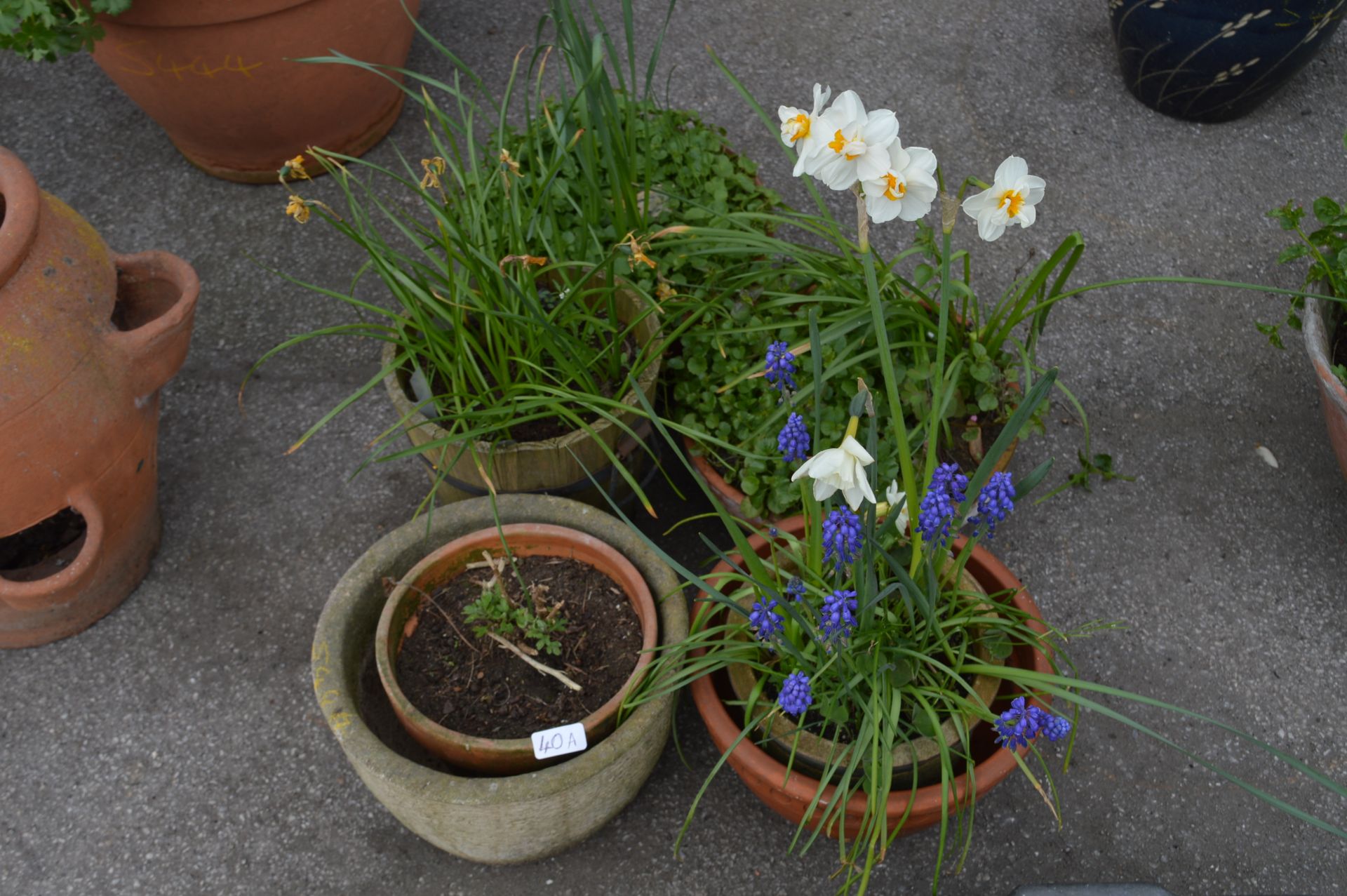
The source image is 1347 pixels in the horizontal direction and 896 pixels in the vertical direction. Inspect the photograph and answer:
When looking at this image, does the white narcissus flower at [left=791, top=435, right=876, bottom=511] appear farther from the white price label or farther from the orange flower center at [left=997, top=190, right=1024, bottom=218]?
the white price label

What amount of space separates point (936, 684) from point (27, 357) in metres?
1.58

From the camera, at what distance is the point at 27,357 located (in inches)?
69.1

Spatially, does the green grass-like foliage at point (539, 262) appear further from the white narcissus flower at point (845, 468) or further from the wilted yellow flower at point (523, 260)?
the white narcissus flower at point (845, 468)

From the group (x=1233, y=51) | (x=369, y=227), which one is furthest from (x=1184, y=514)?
(x=369, y=227)

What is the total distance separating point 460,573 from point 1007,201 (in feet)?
3.51

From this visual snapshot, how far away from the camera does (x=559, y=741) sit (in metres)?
1.55

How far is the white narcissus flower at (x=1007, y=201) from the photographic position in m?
1.39

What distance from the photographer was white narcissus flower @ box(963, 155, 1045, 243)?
1.39 m

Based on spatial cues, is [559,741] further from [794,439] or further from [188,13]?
[188,13]

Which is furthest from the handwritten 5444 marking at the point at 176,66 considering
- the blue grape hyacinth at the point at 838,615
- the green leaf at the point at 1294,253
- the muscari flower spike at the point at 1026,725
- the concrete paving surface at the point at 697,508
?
the green leaf at the point at 1294,253

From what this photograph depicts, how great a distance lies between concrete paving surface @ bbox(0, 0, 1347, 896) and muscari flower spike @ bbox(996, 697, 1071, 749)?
22.0 inches

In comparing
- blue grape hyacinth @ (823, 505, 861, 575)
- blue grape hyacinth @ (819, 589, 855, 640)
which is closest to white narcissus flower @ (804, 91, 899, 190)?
blue grape hyacinth @ (823, 505, 861, 575)

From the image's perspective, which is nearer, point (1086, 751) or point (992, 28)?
point (1086, 751)

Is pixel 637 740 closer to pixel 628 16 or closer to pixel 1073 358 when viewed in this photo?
pixel 628 16
